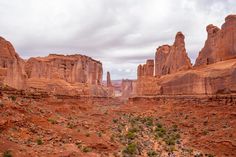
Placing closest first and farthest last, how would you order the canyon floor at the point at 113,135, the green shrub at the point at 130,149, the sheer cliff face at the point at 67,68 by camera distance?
the canyon floor at the point at 113,135, the green shrub at the point at 130,149, the sheer cliff face at the point at 67,68

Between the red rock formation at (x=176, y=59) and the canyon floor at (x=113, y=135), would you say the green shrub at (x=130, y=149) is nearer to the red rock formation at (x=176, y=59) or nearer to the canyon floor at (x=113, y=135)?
the canyon floor at (x=113, y=135)

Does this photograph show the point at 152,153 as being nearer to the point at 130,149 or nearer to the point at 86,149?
the point at 130,149

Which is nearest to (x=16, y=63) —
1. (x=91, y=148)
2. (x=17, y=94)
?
(x=17, y=94)

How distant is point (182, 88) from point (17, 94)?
23.4 metres

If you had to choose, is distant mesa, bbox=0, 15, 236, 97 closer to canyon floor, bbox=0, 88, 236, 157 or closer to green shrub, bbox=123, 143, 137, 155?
canyon floor, bbox=0, 88, 236, 157

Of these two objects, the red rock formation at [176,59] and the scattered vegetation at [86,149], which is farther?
the red rock formation at [176,59]

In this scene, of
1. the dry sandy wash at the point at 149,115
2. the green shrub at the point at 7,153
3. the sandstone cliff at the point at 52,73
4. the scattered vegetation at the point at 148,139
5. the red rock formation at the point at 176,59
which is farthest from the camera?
the red rock formation at the point at 176,59

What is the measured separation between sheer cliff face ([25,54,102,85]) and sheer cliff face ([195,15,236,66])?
34405 millimetres

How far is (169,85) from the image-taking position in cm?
4859

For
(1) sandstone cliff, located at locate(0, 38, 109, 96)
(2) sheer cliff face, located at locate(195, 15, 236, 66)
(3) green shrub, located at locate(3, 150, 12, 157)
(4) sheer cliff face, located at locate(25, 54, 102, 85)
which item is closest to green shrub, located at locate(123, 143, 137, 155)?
(3) green shrub, located at locate(3, 150, 12, 157)

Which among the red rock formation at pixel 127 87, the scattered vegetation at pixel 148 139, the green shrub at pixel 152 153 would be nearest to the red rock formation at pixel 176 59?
the scattered vegetation at pixel 148 139

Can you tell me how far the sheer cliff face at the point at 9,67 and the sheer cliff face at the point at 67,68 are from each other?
19.6m

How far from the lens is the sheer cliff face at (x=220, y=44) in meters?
37.4

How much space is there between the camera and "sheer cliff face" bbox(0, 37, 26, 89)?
38.3 metres
